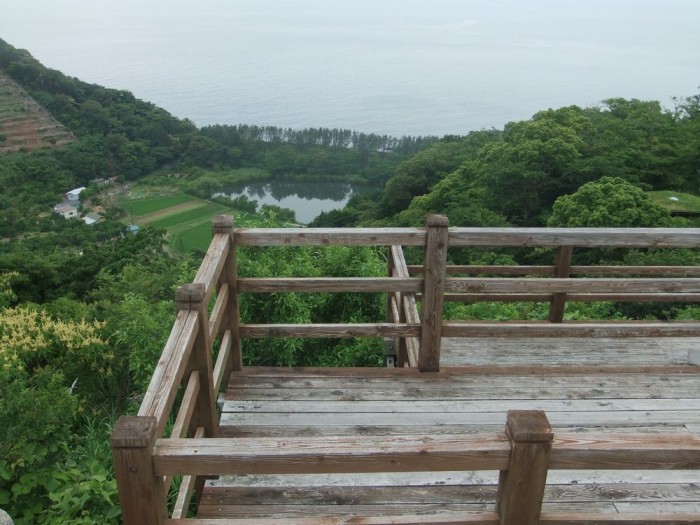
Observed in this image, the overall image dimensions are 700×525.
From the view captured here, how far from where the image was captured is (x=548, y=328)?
4.09 m

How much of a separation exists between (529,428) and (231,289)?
2356 millimetres

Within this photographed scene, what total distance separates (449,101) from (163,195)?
62.4 metres

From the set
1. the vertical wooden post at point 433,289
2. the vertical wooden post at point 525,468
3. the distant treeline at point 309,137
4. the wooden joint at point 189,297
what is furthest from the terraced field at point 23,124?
the vertical wooden post at point 525,468

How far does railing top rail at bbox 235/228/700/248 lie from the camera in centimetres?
365

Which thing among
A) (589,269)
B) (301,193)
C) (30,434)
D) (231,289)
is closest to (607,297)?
(589,269)

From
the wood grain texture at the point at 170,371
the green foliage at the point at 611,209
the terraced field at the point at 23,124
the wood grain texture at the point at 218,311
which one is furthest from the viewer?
the terraced field at the point at 23,124

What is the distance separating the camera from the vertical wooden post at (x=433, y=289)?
3.63 metres

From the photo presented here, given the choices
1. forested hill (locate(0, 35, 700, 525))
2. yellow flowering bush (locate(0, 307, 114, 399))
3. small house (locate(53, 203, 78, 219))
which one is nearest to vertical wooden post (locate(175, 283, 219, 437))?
forested hill (locate(0, 35, 700, 525))

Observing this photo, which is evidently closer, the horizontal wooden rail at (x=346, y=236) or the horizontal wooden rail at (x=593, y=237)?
the horizontal wooden rail at (x=346, y=236)

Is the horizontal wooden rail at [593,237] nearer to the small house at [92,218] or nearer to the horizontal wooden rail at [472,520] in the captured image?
the horizontal wooden rail at [472,520]

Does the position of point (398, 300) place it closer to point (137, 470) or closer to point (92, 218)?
point (137, 470)

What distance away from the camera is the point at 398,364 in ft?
15.7

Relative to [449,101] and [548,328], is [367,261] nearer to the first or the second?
[548,328]

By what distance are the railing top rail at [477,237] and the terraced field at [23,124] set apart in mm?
76295
